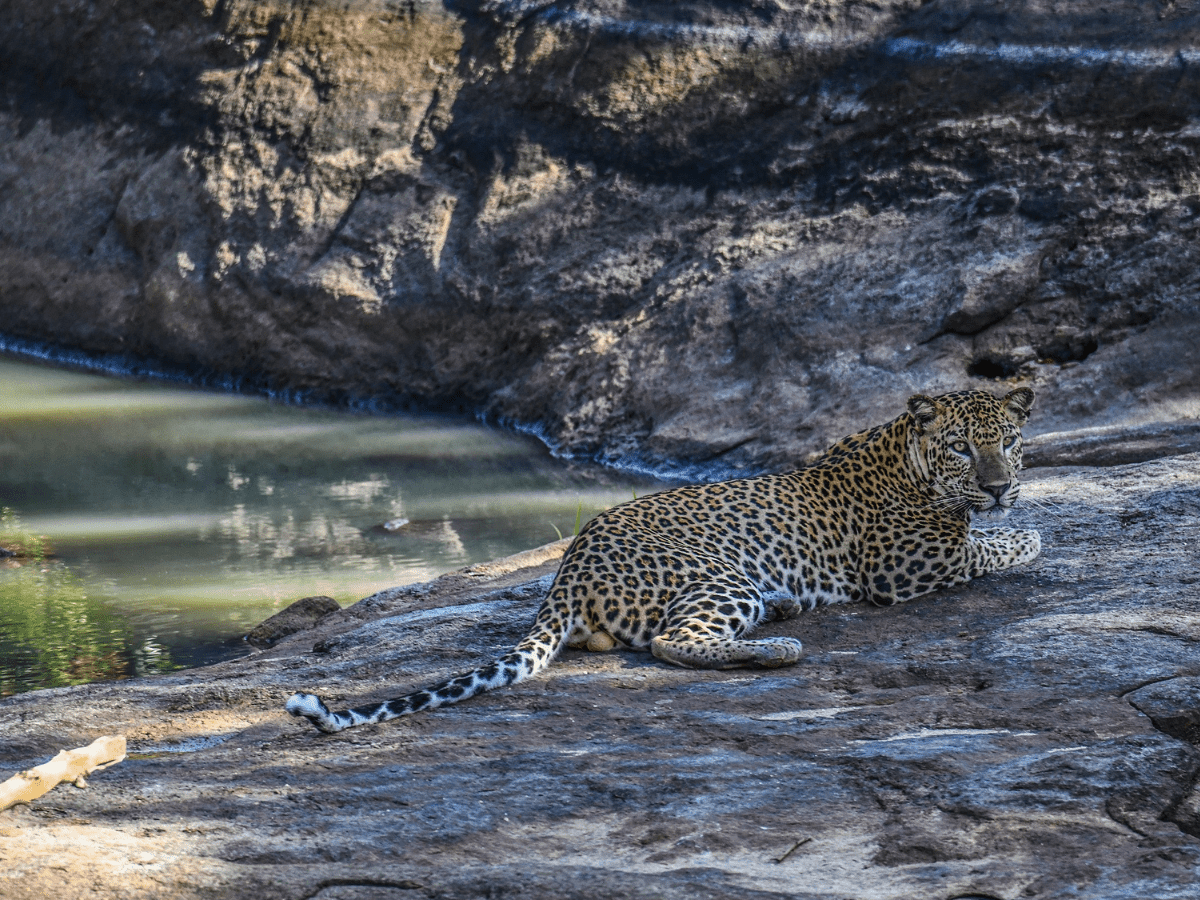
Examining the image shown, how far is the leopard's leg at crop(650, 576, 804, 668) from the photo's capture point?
552 centimetres

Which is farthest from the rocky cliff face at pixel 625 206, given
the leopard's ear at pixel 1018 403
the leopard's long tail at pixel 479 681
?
the leopard's long tail at pixel 479 681

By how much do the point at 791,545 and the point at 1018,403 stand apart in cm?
122

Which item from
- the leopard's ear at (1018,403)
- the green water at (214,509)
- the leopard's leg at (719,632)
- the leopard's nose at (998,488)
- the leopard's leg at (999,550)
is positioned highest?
the leopard's ear at (1018,403)

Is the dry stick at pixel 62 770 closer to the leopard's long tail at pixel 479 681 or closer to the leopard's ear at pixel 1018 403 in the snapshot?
the leopard's long tail at pixel 479 681

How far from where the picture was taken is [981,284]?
1357 centimetres

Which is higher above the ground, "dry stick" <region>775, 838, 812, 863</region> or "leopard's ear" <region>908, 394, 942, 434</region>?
"leopard's ear" <region>908, 394, 942, 434</region>

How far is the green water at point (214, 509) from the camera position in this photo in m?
8.85

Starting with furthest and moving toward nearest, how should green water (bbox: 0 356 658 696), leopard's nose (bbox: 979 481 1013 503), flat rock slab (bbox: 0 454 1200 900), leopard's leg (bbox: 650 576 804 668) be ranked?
green water (bbox: 0 356 658 696), leopard's nose (bbox: 979 481 1013 503), leopard's leg (bbox: 650 576 804 668), flat rock slab (bbox: 0 454 1200 900)

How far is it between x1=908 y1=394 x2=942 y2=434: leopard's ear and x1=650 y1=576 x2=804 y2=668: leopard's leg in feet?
3.76

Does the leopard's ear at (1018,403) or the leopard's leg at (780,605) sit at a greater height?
the leopard's ear at (1018,403)

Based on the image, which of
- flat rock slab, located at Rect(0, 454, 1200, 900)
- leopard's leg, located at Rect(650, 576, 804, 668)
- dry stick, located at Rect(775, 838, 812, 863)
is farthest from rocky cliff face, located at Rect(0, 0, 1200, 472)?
dry stick, located at Rect(775, 838, 812, 863)

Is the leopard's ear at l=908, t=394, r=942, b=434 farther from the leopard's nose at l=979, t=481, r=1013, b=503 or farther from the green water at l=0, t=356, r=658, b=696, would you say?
the green water at l=0, t=356, r=658, b=696

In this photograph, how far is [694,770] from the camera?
4465 millimetres

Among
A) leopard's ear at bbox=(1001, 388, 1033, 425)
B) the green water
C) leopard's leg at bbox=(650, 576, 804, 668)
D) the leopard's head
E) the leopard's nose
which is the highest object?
leopard's ear at bbox=(1001, 388, 1033, 425)
